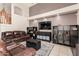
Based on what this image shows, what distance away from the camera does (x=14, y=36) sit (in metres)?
2.21

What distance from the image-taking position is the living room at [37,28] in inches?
84.1

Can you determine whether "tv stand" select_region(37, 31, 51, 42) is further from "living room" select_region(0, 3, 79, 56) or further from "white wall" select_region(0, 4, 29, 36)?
"white wall" select_region(0, 4, 29, 36)

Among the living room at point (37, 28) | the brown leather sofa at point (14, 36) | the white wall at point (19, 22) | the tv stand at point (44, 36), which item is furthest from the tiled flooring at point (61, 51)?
the white wall at point (19, 22)

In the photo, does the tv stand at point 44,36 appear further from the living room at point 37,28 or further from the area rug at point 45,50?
the area rug at point 45,50

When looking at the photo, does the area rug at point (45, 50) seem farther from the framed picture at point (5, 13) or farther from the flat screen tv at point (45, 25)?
the framed picture at point (5, 13)

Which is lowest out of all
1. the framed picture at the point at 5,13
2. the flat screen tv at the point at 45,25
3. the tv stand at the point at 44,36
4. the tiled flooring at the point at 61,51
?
the tiled flooring at the point at 61,51

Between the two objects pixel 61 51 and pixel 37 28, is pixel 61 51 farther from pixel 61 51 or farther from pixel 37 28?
pixel 37 28

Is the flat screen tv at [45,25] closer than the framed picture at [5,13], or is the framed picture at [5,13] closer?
the framed picture at [5,13]

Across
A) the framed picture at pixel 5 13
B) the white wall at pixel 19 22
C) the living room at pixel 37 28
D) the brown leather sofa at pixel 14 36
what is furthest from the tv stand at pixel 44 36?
the framed picture at pixel 5 13

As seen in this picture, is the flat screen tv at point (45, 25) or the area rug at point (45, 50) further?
the flat screen tv at point (45, 25)

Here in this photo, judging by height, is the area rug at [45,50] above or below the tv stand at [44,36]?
below

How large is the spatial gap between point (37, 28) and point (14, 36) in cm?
61

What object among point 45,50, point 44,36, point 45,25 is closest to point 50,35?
point 44,36

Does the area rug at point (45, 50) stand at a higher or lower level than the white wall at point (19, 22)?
lower
